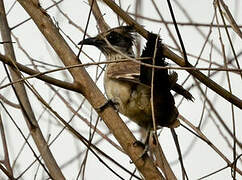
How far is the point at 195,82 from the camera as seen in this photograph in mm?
3557

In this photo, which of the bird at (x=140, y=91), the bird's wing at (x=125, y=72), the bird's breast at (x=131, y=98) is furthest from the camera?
the bird's breast at (x=131, y=98)

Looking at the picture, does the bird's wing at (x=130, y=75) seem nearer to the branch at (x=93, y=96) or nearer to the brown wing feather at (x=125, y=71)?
the brown wing feather at (x=125, y=71)

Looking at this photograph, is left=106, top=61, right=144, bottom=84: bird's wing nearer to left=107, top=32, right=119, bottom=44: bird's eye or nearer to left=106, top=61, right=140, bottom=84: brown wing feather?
left=106, top=61, right=140, bottom=84: brown wing feather

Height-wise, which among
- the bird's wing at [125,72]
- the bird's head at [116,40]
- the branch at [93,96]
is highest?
the bird's head at [116,40]

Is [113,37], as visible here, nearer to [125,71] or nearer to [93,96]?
[125,71]

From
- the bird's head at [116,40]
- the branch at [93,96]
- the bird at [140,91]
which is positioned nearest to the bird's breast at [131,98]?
the bird at [140,91]

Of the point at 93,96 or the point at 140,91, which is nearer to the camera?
the point at 93,96

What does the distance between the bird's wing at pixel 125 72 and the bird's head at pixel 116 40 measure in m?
0.41

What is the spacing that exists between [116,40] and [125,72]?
3.16 ft

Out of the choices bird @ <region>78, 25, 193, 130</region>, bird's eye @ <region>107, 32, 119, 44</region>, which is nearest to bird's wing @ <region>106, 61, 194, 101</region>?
bird @ <region>78, 25, 193, 130</region>

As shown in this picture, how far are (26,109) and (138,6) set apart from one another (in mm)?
1372

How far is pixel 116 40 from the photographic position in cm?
479

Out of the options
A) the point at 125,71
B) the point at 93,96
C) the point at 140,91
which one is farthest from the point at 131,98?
the point at 93,96

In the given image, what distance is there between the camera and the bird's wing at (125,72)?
3.67 m
